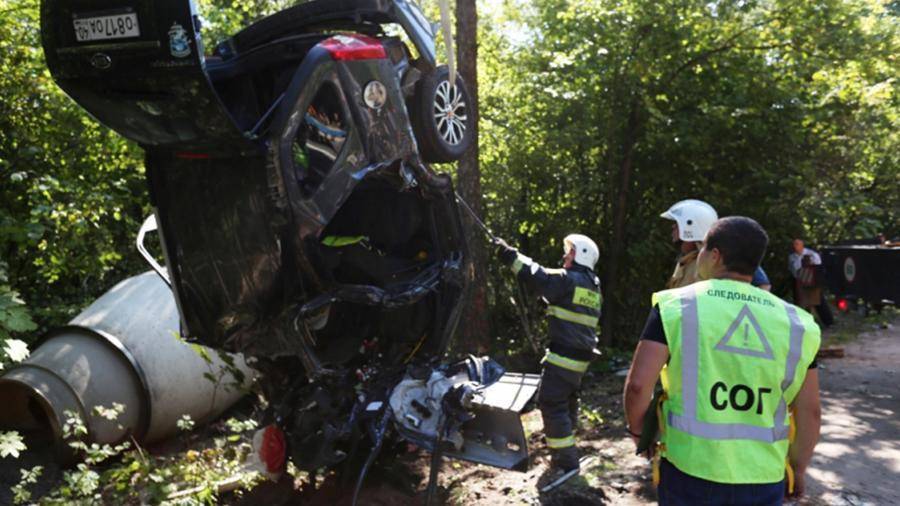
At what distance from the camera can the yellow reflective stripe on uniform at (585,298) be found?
5461mm

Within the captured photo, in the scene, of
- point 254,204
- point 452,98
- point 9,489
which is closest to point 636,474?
point 452,98

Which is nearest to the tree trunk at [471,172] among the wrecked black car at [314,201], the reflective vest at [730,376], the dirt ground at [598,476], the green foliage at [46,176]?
the dirt ground at [598,476]

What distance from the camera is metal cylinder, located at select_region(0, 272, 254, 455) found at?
19.7ft

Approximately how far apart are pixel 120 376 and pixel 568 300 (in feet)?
11.9

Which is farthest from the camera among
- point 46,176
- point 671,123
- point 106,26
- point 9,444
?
point 671,123

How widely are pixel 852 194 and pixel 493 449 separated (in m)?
7.41

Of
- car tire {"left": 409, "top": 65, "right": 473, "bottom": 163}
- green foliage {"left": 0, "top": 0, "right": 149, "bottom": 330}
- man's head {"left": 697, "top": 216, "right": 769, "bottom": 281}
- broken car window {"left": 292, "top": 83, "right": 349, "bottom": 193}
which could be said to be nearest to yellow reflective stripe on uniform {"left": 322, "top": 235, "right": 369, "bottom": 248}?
broken car window {"left": 292, "top": 83, "right": 349, "bottom": 193}

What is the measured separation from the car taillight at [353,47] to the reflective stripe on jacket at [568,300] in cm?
181

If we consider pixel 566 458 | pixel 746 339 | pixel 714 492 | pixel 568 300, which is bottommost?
pixel 566 458

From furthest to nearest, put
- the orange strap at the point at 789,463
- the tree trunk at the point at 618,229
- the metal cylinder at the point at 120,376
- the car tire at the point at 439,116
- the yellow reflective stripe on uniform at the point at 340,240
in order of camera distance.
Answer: the tree trunk at the point at 618,229, the metal cylinder at the point at 120,376, the car tire at the point at 439,116, the yellow reflective stripe on uniform at the point at 340,240, the orange strap at the point at 789,463

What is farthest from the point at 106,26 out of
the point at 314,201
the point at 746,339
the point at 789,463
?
the point at 789,463

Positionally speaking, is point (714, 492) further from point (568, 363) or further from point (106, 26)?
point (106, 26)

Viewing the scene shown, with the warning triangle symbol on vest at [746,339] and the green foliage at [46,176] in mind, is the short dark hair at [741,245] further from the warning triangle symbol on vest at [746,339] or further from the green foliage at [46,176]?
the green foliage at [46,176]

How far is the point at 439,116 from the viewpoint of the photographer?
496cm
